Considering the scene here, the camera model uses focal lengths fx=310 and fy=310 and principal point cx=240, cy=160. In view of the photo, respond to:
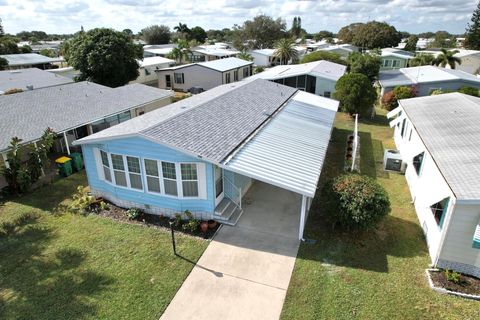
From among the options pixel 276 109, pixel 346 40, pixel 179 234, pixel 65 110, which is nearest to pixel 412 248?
pixel 179 234

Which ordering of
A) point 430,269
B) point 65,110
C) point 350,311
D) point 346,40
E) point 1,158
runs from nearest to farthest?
point 350,311, point 430,269, point 1,158, point 65,110, point 346,40

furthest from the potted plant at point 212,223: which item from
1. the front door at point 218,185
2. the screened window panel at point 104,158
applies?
the screened window panel at point 104,158

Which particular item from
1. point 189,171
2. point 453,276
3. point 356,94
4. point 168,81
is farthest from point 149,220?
point 168,81

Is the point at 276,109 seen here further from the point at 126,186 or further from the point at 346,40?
the point at 346,40

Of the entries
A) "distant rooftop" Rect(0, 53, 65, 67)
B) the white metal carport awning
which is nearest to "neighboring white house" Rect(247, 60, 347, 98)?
the white metal carport awning

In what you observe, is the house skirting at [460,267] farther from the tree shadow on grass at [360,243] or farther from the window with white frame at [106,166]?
the window with white frame at [106,166]

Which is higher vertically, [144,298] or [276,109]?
[276,109]

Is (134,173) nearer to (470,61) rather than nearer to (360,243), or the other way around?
(360,243)
